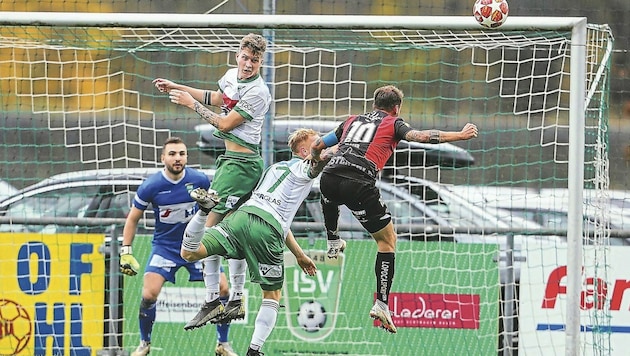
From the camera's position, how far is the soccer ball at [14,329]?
10305mm

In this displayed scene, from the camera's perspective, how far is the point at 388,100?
8.42 metres

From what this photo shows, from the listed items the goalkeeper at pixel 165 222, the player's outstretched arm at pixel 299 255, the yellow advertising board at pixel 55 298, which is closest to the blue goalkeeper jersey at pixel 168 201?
the goalkeeper at pixel 165 222

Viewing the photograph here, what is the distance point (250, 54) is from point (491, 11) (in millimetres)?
1768

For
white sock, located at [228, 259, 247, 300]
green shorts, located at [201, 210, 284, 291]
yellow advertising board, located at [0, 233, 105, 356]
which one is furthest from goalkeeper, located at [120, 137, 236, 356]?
green shorts, located at [201, 210, 284, 291]

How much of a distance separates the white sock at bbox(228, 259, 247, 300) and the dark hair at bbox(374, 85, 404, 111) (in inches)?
69.0

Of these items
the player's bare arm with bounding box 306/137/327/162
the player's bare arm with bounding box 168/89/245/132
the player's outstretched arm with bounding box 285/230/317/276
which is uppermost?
the player's bare arm with bounding box 168/89/245/132

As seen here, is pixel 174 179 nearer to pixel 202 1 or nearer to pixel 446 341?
pixel 446 341

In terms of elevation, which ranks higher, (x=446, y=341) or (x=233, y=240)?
(x=233, y=240)

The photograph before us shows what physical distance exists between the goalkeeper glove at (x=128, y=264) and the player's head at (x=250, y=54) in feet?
6.91

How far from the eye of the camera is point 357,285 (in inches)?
405

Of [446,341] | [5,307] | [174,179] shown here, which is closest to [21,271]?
[5,307]

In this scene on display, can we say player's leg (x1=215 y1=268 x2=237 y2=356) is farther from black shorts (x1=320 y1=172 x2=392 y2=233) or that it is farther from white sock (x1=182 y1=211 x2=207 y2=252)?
black shorts (x1=320 y1=172 x2=392 y2=233)

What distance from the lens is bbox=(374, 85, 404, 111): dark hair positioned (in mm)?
8422

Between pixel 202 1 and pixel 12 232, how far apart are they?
4.26 meters
